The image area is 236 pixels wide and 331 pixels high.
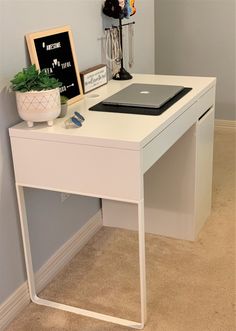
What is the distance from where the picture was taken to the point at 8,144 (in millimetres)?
1713

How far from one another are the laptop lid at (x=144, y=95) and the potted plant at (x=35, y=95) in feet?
1.20

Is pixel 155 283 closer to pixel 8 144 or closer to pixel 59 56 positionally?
pixel 8 144

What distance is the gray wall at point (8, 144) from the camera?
1674mm

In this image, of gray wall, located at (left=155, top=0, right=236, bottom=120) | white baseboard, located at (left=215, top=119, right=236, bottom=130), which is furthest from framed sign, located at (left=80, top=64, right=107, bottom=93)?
white baseboard, located at (left=215, top=119, right=236, bottom=130)

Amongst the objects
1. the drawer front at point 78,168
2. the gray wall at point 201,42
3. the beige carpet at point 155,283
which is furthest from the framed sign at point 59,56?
the gray wall at point 201,42

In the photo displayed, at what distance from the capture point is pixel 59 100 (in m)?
1.68

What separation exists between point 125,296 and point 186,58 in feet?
8.07

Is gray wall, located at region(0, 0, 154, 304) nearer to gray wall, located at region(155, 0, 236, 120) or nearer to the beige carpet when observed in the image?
the beige carpet

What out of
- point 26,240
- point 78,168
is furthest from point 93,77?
point 26,240

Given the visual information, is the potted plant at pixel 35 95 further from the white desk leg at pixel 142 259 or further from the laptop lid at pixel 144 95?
the white desk leg at pixel 142 259

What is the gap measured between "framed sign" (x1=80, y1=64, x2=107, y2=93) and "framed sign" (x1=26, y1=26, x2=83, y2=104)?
0.06m

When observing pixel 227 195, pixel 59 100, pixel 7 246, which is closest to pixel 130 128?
pixel 59 100

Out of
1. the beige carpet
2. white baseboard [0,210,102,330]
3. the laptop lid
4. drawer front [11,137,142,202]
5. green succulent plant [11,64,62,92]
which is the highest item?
green succulent plant [11,64,62,92]

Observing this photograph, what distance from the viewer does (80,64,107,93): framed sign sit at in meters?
2.14
